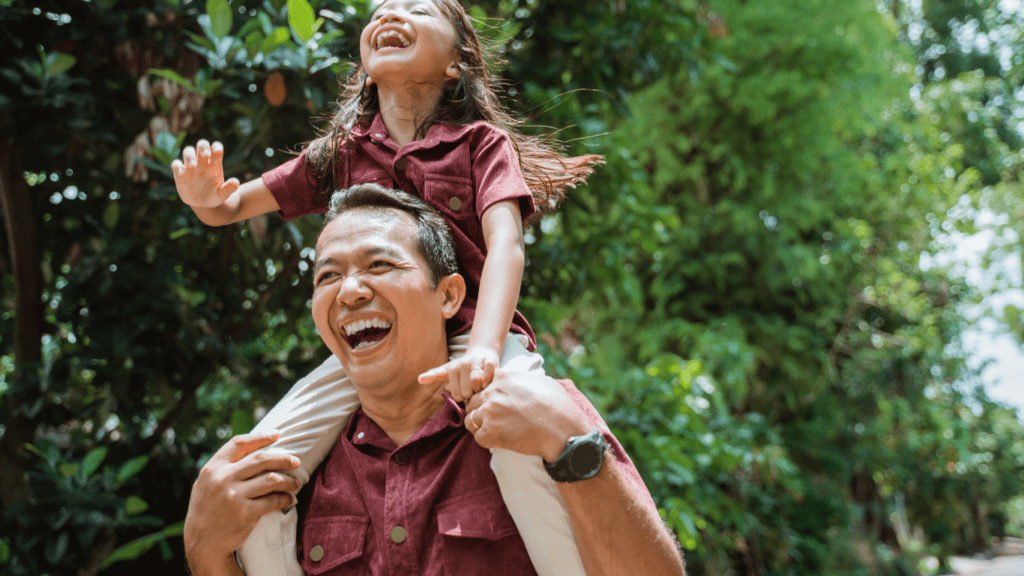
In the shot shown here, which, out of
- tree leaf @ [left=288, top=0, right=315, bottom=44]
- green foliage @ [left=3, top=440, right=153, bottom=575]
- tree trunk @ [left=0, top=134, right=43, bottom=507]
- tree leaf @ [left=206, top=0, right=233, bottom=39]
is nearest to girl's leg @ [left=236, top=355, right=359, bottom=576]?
tree leaf @ [left=288, top=0, right=315, bottom=44]

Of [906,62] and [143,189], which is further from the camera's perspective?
[906,62]

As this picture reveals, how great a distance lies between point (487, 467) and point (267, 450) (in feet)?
1.31

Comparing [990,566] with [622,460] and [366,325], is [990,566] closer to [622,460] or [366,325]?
[622,460]

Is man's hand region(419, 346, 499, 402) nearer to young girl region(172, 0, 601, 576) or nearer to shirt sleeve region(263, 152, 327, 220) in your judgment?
young girl region(172, 0, 601, 576)

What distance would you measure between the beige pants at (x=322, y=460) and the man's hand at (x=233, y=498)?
33 millimetres

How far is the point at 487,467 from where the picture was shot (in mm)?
1309

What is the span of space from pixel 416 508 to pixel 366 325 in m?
0.33

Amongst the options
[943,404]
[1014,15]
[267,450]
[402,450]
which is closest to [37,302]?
[267,450]

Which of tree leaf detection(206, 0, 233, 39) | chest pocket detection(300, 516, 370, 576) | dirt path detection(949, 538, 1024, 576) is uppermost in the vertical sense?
tree leaf detection(206, 0, 233, 39)

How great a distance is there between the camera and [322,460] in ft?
4.67

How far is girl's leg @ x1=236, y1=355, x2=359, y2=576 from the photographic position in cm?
131

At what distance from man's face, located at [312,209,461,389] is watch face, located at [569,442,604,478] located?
32cm

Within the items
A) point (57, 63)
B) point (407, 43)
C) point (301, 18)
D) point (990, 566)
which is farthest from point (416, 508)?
point (990, 566)

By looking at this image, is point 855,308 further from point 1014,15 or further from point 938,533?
point 1014,15
